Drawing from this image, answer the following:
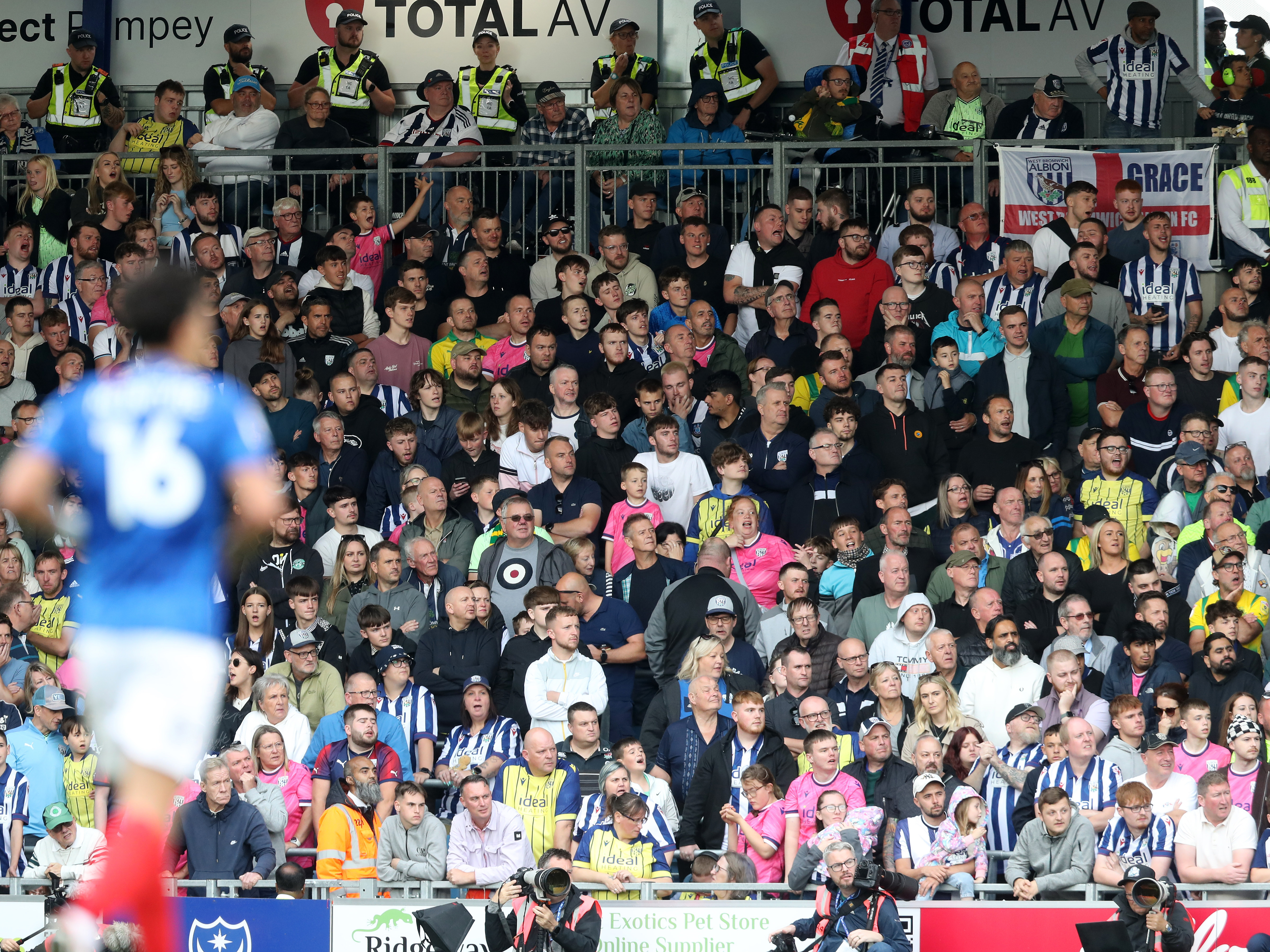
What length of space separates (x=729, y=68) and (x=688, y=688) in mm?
9052

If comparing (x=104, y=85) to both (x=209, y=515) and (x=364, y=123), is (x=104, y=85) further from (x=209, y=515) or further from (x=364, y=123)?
(x=209, y=515)

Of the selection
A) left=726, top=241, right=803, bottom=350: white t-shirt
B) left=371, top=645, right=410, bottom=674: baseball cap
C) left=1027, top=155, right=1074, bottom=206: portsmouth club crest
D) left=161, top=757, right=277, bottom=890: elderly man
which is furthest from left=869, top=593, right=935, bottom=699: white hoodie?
left=1027, top=155, right=1074, bottom=206: portsmouth club crest

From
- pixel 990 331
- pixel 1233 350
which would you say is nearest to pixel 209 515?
pixel 990 331

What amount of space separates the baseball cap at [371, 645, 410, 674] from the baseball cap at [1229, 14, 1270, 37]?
1200 cm

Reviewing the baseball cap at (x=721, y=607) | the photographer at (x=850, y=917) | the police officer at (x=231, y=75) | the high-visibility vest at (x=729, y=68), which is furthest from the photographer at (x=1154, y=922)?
the police officer at (x=231, y=75)

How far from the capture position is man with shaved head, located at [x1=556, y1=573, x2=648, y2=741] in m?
13.1

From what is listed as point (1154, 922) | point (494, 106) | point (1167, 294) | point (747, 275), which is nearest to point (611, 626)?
point (1154, 922)

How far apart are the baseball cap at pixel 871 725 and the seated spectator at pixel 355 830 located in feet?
10.4

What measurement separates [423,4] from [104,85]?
3.83 m

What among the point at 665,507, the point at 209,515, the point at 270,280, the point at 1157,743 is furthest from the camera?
the point at 270,280

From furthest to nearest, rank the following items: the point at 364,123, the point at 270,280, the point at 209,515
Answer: the point at 364,123 → the point at 270,280 → the point at 209,515

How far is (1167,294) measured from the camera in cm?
1680

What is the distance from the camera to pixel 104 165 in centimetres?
1797

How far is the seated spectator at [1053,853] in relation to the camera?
10875 millimetres
